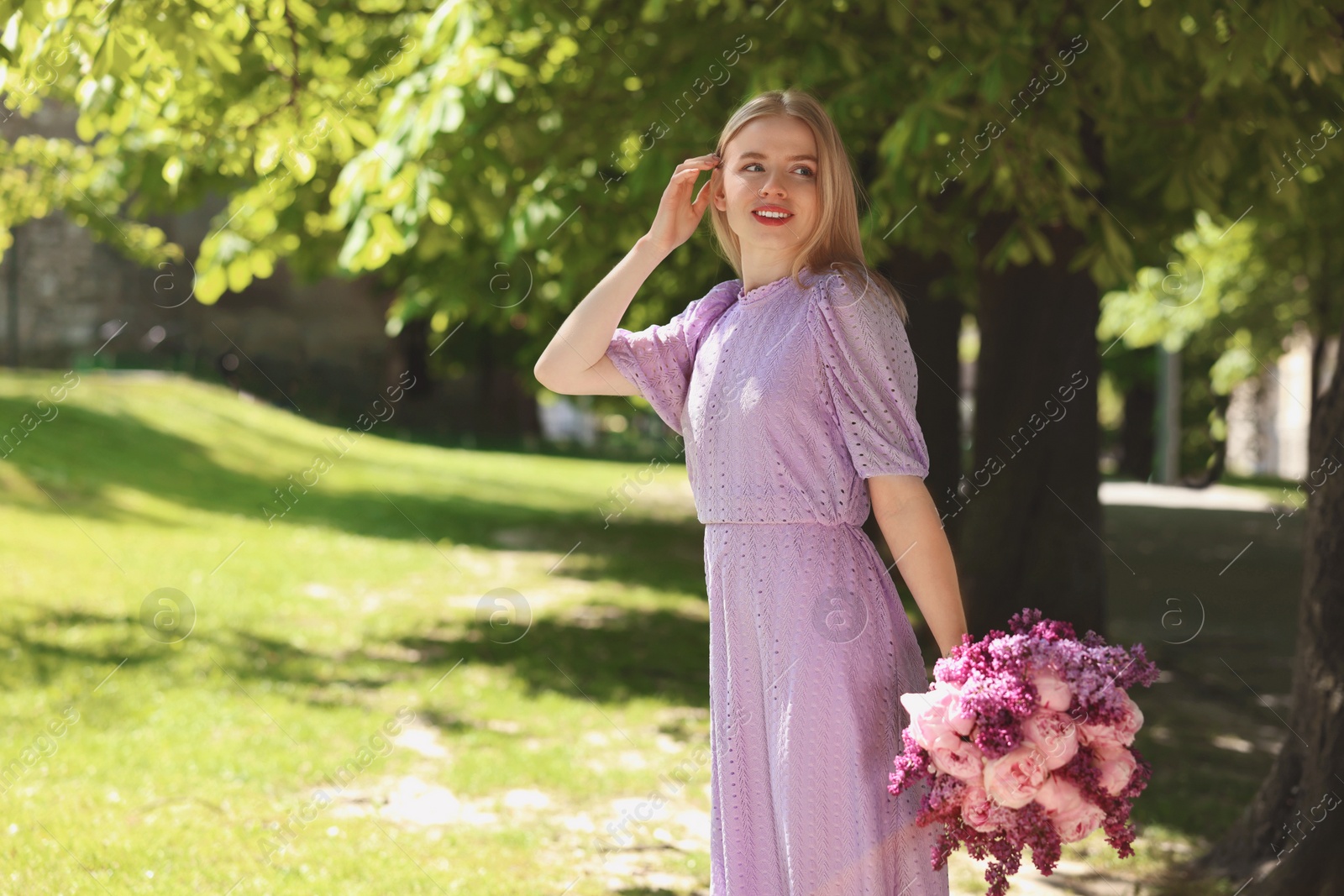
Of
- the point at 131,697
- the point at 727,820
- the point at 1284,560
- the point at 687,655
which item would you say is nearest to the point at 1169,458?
the point at 1284,560

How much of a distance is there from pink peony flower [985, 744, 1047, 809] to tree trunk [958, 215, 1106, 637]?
236 inches

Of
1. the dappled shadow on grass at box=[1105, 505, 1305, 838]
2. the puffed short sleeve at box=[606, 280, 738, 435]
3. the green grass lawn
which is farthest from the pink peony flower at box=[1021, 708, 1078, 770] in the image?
the dappled shadow on grass at box=[1105, 505, 1305, 838]

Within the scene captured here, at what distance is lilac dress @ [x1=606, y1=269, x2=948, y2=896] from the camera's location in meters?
2.64

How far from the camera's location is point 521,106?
7078mm

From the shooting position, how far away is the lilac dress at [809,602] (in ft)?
8.66

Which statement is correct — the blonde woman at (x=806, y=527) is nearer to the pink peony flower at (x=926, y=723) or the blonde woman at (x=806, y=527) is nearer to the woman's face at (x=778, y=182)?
the woman's face at (x=778, y=182)

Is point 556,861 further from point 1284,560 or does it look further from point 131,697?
point 1284,560

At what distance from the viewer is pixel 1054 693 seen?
2.41m

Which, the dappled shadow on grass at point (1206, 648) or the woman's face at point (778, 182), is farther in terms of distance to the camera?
the dappled shadow on grass at point (1206, 648)

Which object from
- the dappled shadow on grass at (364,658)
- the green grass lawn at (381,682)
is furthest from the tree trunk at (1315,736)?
the dappled shadow on grass at (364,658)

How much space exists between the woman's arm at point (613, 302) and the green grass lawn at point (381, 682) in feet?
8.57

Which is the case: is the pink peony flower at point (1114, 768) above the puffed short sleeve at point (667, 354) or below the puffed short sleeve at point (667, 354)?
below

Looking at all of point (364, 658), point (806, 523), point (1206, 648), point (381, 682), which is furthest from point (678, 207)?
point (1206, 648)

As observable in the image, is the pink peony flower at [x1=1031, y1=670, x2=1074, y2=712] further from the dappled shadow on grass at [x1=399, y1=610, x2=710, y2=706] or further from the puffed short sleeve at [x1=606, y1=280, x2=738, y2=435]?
the dappled shadow on grass at [x1=399, y1=610, x2=710, y2=706]
